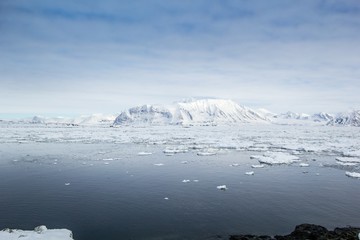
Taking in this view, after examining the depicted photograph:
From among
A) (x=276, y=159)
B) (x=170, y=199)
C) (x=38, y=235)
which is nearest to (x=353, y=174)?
(x=276, y=159)

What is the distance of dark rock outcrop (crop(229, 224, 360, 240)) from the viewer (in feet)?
35.5

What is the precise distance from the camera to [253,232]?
468 inches

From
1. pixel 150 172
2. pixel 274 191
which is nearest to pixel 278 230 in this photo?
pixel 274 191

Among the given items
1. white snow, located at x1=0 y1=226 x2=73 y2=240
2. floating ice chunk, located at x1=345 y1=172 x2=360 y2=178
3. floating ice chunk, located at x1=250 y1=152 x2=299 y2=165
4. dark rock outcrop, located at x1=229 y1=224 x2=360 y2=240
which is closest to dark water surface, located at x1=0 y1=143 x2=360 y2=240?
floating ice chunk, located at x1=345 y1=172 x2=360 y2=178

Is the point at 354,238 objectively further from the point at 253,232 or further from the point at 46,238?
the point at 46,238

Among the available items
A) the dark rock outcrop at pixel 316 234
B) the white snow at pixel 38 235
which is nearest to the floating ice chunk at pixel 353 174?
the dark rock outcrop at pixel 316 234

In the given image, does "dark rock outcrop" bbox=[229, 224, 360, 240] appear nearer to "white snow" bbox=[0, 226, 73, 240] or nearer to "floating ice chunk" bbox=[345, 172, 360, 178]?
"white snow" bbox=[0, 226, 73, 240]

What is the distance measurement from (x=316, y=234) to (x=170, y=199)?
7.08 meters

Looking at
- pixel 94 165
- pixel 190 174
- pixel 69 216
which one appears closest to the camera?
pixel 69 216

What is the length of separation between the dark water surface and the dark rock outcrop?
0.72 m

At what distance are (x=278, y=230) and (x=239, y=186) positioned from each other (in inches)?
254

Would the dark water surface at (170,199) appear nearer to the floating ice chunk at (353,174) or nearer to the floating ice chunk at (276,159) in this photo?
the floating ice chunk at (353,174)

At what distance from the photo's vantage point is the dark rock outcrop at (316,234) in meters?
10.8

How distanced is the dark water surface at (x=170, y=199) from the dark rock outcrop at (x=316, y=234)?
0.72 metres
